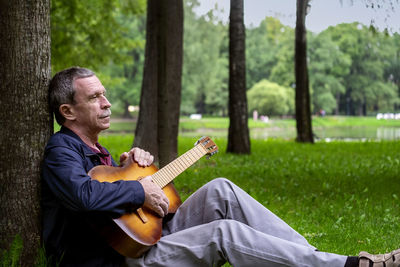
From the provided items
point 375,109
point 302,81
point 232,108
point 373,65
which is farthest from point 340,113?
point 232,108

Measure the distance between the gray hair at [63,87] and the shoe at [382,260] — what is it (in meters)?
1.74

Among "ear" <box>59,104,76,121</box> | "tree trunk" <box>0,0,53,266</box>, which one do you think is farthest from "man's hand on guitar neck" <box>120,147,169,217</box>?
"tree trunk" <box>0,0,53,266</box>

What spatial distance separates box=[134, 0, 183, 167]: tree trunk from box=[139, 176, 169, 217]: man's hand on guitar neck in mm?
2487

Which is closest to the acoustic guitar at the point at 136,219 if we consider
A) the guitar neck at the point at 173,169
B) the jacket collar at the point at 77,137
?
the guitar neck at the point at 173,169

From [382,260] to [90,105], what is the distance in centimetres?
172

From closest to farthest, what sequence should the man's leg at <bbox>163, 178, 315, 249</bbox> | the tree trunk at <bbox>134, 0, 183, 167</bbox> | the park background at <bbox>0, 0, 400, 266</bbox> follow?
1. the man's leg at <bbox>163, 178, 315, 249</bbox>
2. the park background at <bbox>0, 0, 400, 266</bbox>
3. the tree trunk at <bbox>134, 0, 183, 167</bbox>

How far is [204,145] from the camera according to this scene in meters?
3.26

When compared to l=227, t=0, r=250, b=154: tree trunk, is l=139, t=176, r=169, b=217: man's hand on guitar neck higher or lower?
lower

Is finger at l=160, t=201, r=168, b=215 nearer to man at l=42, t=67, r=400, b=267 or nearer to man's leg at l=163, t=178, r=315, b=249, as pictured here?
man at l=42, t=67, r=400, b=267

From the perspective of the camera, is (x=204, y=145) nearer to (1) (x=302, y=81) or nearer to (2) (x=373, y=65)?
(1) (x=302, y=81)

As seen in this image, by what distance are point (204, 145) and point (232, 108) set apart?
305 inches

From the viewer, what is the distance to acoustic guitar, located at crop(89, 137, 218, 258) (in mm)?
2672

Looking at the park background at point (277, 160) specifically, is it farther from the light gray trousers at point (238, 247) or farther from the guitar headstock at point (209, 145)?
the guitar headstock at point (209, 145)

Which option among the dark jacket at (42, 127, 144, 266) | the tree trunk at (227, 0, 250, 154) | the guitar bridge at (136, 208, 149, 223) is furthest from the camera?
the tree trunk at (227, 0, 250, 154)
